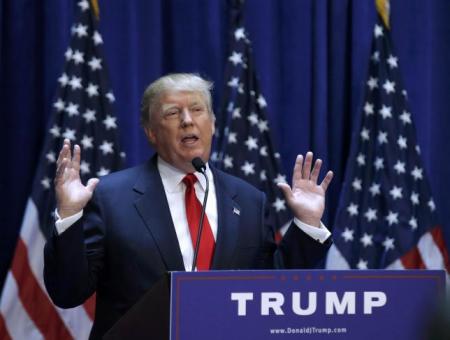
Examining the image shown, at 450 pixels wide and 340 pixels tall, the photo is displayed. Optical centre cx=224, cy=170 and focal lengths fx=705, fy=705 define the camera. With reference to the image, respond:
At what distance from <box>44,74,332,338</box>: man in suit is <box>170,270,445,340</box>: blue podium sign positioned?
0.71 m

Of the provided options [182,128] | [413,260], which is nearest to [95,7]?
[182,128]

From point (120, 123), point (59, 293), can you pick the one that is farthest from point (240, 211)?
point (120, 123)

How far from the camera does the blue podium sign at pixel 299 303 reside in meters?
Result: 1.63

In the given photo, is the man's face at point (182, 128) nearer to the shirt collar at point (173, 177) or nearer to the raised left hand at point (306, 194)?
the shirt collar at point (173, 177)

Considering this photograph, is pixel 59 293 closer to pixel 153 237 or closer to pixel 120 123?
pixel 153 237

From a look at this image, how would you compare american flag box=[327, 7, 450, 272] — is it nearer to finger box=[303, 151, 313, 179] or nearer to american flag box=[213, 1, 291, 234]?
american flag box=[213, 1, 291, 234]

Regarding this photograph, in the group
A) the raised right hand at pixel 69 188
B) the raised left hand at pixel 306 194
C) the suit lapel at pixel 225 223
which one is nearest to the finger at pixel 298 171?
the raised left hand at pixel 306 194

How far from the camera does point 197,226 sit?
2.51 m

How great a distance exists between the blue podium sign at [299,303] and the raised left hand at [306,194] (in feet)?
2.40

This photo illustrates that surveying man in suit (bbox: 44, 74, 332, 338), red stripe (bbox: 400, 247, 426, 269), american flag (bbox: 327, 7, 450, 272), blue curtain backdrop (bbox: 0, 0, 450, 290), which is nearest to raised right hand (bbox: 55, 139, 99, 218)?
man in suit (bbox: 44, 74, 332, 338)

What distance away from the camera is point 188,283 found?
162 centimetres

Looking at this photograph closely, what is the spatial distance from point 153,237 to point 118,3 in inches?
81.1

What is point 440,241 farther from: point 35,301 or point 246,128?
point 35,301

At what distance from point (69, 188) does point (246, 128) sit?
6.66 feet
